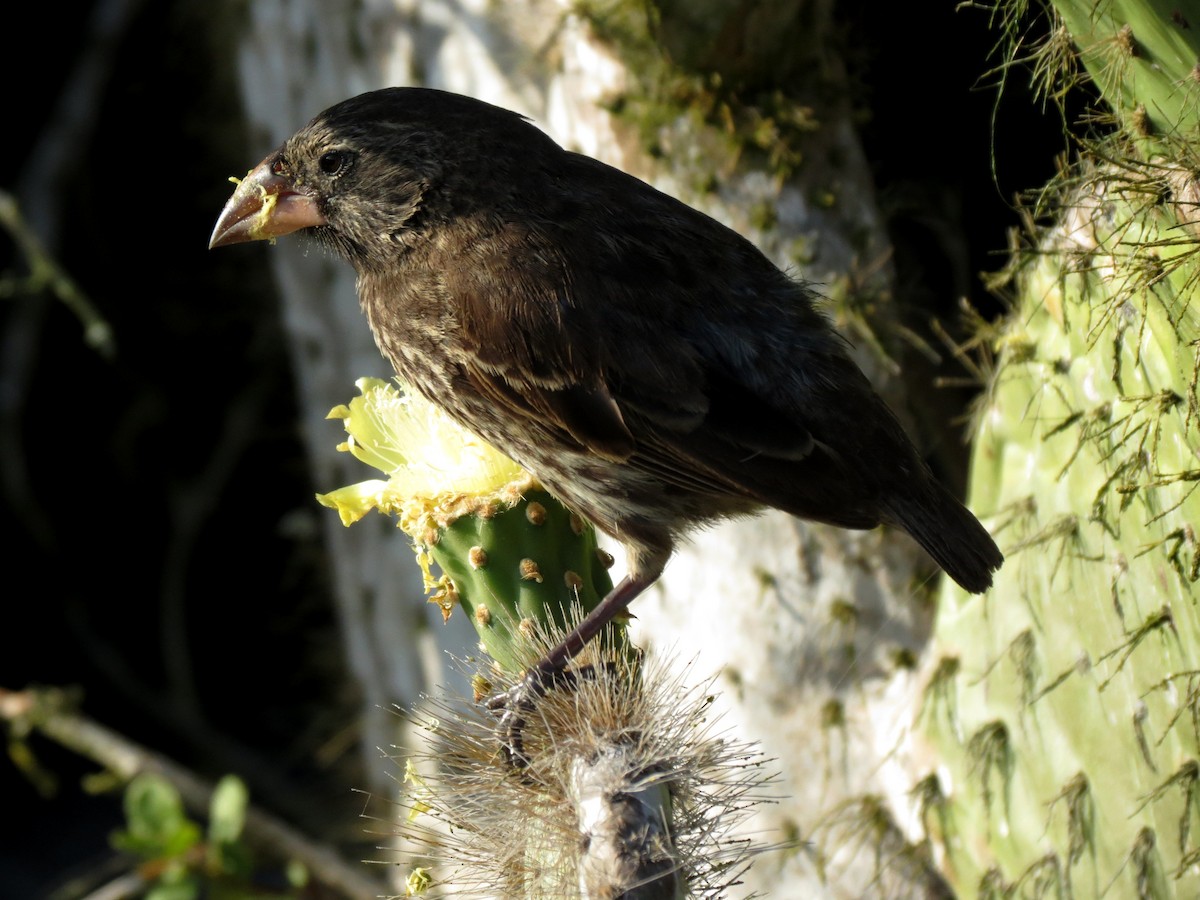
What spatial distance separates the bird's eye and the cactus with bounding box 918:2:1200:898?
4.05 ft

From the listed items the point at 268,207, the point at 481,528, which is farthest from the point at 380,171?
the point at 481,528

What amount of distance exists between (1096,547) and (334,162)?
1.51 m

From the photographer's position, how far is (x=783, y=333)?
228 centimetres

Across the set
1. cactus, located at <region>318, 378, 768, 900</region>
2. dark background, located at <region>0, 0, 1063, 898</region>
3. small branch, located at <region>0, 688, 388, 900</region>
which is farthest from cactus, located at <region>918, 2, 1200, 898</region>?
dark background, located at <region>0, 0, 1063, 898</region>

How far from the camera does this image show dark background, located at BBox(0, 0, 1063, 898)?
196 inches

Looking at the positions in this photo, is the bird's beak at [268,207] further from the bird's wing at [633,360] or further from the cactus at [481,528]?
the cactus at [481,528]

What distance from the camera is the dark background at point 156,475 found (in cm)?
498

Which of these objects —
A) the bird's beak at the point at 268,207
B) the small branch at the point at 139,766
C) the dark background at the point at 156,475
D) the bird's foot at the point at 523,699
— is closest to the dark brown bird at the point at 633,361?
the bird's beak at the point at 268,207

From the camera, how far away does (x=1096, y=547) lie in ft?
6.63

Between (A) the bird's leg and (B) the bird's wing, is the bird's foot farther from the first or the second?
(B) the bird's wing

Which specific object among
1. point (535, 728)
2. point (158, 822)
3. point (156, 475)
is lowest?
point (535, 728)

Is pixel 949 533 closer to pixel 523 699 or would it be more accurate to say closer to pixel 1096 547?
pixel 1096 547

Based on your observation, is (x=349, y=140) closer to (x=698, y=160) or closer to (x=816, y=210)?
(x=698, y=160)

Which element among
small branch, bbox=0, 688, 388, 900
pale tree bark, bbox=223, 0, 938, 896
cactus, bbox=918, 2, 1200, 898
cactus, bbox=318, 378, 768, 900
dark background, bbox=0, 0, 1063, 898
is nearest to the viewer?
cactus, bbox=318, 378, 768, 900
